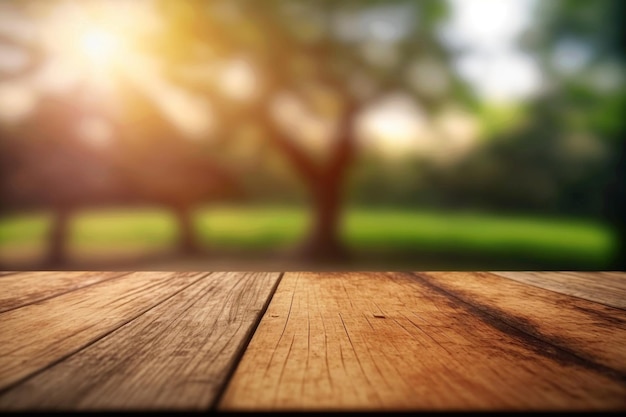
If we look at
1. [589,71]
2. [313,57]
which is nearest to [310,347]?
[589,71]

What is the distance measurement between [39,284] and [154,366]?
0.69 meters

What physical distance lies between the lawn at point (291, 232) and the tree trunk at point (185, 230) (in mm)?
108

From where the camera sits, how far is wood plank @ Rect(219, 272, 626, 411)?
0.41 meters

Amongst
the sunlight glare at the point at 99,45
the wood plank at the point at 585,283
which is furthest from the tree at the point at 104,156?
the wood plank at the point at 585,283

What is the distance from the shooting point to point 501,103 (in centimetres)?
371

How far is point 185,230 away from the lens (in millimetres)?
5301

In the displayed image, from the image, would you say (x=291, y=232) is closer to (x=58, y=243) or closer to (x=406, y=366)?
(x=58, y=243)

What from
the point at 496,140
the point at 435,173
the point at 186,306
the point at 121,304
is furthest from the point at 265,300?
the point at 496,140

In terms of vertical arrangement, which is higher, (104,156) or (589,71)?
(589,71)

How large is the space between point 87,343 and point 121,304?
0.25m

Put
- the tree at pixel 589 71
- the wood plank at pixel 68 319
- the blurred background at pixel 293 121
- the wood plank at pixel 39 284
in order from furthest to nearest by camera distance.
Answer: the blurred background at pixel 293 121
the tree at pixel 589 71
the wood plank at pixel 39 284
the wood plank at pixel 68 319

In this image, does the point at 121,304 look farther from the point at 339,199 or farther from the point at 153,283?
the point at 339,199

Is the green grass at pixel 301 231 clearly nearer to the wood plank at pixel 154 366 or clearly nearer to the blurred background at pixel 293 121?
the blurred background at pixel 293 121

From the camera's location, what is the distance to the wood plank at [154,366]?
16.2 inches
